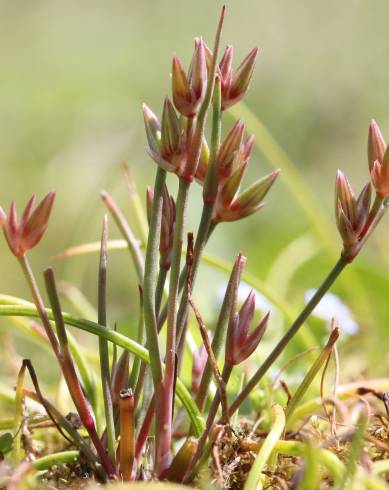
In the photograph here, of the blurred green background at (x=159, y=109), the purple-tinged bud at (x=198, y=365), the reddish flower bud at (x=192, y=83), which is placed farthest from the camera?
the blurred green background at (x=159, y=109)

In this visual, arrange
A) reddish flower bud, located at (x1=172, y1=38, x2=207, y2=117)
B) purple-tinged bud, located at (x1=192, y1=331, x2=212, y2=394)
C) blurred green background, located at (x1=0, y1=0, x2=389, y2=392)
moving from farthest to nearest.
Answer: blurred green background, located at (x1=0, y1=0, x2=389, y2=392), purple-tinged bud, located at (x1=192, y1=331, x2=212, y2=394), reddish flower bud, located at (x1=172, y1=38, x2=207, y2=117)

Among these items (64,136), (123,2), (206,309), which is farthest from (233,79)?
(123,2)

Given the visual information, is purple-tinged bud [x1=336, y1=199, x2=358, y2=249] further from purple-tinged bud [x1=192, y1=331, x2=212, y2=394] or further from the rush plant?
purple-tinged bud [x1=192, y1=331, x2=212, y2=394]

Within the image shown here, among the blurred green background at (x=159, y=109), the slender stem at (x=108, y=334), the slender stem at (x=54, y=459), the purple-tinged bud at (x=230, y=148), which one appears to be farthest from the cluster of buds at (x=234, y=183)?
the blurred green background at (x=159, y=109)

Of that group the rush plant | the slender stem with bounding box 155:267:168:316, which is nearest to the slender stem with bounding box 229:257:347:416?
the rush plant

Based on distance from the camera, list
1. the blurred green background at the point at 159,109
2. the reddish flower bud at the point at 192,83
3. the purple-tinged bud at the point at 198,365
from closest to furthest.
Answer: the reddish flower bud at the point at 192,83 < the purple-tinged bud at the point at 198,365 < the blurred green background at the point at 159,109

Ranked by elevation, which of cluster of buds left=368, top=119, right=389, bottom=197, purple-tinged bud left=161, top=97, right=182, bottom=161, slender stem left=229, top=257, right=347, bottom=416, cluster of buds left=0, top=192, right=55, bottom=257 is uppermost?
cluster of buds left=0, top=192, right=55, bottom=257

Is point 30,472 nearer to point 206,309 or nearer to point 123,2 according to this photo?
point 206,309

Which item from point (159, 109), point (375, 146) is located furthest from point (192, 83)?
point (159, 109)

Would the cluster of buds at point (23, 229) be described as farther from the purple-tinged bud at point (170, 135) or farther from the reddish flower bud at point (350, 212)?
the reddish flower bud at point (350, 212)
